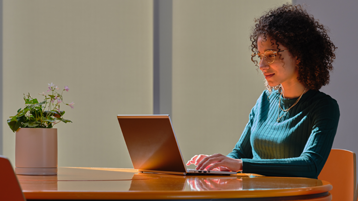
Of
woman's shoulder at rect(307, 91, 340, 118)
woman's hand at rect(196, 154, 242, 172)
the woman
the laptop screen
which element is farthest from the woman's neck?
the laptop screen

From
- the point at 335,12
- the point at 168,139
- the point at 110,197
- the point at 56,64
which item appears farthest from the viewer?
the point at 56,64

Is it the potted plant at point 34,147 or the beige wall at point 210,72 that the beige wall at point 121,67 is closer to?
the beige wall at point 210,72

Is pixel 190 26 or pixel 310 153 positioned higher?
pixel 190 26

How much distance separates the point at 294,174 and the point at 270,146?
36cm

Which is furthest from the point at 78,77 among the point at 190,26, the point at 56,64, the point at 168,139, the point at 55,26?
the point at 168,139

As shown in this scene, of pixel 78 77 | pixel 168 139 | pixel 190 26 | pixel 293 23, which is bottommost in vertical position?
pixel 168 139

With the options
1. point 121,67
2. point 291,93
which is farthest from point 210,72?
point 291,93

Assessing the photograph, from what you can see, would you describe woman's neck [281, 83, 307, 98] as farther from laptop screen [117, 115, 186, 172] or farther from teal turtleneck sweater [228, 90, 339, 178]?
laptop screen [117, 115, 186, 172]

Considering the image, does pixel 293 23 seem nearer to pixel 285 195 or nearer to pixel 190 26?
pixel 285 195

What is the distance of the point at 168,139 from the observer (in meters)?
1.38

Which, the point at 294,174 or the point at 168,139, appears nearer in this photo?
the point at 168,139

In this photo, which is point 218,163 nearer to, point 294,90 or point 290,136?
point 290,136

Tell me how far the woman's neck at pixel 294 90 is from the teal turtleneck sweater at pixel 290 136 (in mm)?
40

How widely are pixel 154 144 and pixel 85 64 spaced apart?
2156mm
